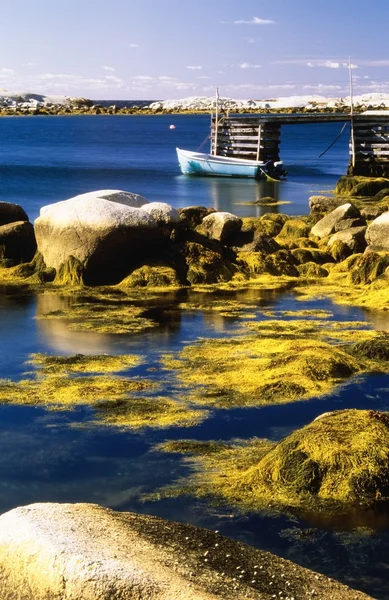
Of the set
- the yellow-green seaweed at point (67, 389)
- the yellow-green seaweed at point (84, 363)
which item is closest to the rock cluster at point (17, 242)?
the yellow-green seaweed at point (84, 363)

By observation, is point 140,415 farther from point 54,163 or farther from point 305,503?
point 54,163

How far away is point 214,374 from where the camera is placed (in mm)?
13008

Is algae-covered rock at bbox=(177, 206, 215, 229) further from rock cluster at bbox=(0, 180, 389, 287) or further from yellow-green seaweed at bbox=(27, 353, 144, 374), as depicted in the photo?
yellow-green seaweed at bbox=(27, 353, 144, 374)

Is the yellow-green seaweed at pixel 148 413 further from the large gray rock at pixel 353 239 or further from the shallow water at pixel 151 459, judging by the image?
the large gray rock at pixel 353 239

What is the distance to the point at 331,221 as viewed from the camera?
25312 millimetres

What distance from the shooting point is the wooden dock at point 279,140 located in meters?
46.0

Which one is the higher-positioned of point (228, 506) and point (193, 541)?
point (193, 541)

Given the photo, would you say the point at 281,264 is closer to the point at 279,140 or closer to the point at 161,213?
the point at 161,213

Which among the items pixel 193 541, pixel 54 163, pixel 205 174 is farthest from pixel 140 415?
pixel 54 163

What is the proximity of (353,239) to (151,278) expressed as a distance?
5.67 m

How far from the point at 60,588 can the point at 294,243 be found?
1880 cm

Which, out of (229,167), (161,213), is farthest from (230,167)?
(161,213)

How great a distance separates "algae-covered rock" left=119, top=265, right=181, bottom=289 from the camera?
19500 millimetres

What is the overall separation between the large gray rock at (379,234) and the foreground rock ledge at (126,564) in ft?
51.4
